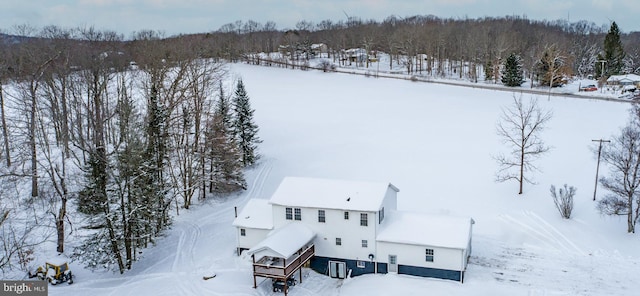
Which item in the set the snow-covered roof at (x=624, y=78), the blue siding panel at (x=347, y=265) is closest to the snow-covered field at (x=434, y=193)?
the blue siding panel at (x=347, y=265)

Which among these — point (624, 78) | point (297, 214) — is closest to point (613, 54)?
point (624, 78)

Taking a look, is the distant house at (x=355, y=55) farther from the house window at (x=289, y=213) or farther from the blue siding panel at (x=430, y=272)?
the blue siding panel at (x=430, y=272)

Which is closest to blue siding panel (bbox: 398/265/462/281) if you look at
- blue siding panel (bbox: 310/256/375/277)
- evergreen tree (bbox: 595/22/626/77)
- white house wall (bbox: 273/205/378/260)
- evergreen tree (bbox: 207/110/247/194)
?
blue siding panel (bbox: 310/256/375/277)

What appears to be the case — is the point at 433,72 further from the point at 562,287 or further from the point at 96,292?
the point at 96,292

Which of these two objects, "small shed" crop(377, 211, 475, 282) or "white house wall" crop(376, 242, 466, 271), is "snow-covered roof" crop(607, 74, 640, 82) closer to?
"small shed" crop(377, 211, 475, 282)

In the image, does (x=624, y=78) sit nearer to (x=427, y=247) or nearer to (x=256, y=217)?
(x=427, y=247)
